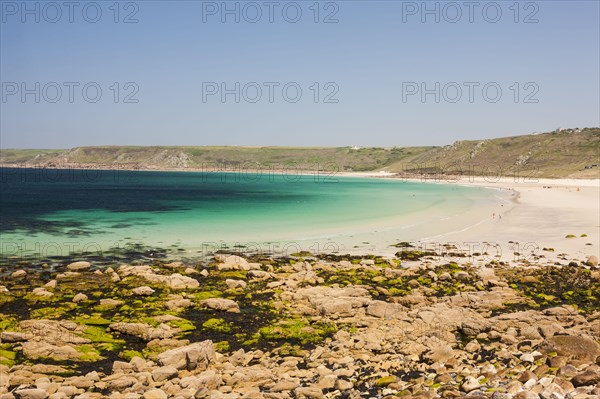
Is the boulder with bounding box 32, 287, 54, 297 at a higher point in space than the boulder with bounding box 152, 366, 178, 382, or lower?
higher

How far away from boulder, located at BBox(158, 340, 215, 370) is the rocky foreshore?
0.04 meters

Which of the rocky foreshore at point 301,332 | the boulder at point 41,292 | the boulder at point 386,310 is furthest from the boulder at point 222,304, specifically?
the boulder at point 41,292

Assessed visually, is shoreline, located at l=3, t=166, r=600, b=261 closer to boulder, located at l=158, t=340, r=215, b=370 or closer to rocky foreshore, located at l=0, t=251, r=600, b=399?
rocky foreshore, located at l=0, t=251, r=600, b=399

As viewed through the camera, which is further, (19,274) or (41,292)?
(19,274)

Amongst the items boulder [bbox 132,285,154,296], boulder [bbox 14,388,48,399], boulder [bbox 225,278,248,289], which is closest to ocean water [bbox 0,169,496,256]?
boulder [bbox 225,278,248,289]

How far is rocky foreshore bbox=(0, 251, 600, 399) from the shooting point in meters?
10.5

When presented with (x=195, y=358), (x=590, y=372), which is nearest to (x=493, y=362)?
(x=590, y=372)

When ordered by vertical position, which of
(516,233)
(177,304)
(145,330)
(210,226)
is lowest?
(145,330)

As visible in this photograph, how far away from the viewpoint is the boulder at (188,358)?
11616 mm

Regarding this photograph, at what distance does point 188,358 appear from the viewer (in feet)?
38.2

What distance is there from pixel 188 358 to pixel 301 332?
416cm

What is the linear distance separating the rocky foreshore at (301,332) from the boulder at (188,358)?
4cm

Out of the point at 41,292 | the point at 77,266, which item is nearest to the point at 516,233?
the point at 77,266

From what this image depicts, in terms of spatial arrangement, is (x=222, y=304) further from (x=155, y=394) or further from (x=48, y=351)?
(x=155, y=394)
